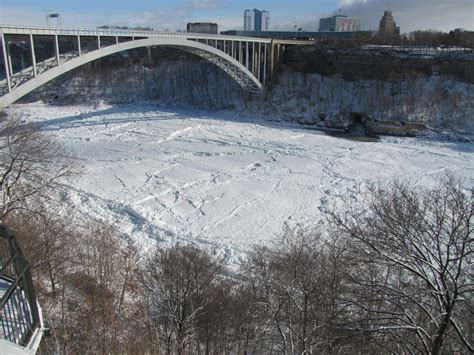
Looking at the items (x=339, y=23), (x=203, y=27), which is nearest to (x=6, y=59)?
(x=203, y=27)

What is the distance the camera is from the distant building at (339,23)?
60.3 m

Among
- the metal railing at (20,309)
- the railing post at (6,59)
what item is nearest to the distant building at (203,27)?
the railing post at (6,59)

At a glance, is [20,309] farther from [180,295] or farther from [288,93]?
[288,93]

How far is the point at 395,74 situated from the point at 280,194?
19.2 metres

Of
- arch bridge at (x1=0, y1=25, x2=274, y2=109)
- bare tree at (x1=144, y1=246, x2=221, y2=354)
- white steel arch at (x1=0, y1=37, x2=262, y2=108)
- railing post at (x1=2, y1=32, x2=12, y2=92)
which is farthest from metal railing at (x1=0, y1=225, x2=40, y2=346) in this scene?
white steel arch at (x1=0, y1=37, x2=262, y2=108)

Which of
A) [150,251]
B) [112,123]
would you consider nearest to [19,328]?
[150,251]

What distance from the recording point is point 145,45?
20484 mm

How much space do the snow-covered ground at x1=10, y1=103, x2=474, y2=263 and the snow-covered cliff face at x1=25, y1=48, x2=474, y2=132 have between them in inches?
125

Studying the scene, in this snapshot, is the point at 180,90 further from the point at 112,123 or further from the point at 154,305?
the point at 154,305

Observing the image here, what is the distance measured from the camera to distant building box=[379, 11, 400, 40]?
4300 cm

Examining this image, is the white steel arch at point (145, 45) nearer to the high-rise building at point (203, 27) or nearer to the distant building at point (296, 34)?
the high-rise building at point (203, 27)

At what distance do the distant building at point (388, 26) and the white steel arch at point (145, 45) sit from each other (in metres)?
18.0

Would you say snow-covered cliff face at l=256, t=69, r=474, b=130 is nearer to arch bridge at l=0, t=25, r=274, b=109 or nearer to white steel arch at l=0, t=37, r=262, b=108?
arch bridge at l=0, t=25, r=274, b=109

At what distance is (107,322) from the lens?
7.39 m
